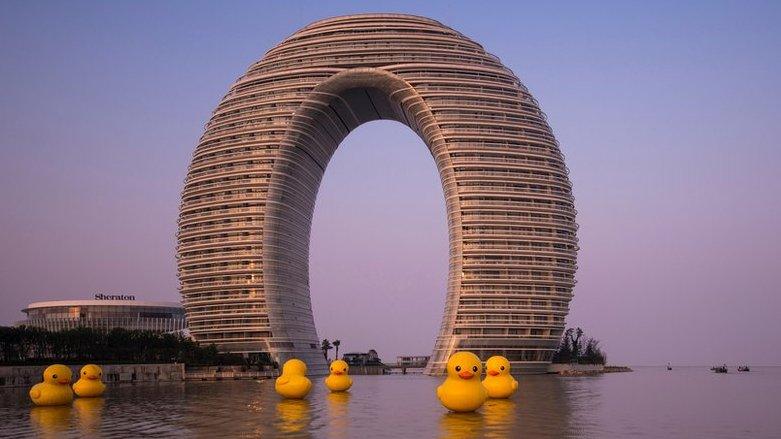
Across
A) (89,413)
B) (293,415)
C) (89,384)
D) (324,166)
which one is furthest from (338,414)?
(324,166)

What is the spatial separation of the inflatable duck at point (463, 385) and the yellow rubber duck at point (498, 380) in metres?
11.1

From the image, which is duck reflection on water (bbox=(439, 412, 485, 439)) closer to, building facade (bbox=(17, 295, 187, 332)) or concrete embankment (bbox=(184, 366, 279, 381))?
concrete embankment (bbox=(184, 366, 279, 381))

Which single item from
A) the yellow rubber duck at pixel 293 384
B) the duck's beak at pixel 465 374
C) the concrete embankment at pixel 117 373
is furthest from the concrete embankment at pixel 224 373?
the duck's beak at pixel 465 374

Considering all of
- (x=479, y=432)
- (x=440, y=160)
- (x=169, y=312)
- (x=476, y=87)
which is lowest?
(x=479, y=432)

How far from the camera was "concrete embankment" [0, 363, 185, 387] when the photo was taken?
77.6 m

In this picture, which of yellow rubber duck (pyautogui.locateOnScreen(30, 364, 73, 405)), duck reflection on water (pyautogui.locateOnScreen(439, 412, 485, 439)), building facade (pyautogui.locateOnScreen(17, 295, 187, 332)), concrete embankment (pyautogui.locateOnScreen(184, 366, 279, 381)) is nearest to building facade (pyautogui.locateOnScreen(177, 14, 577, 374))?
concrete embankment (pyautogui.locateOnScreen(184, 366, 279, 381))

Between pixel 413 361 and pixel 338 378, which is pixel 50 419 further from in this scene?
pixel 413 361

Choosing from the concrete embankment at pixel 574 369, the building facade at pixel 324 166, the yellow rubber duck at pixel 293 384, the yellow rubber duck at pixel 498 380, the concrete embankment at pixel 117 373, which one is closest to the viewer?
the yellow rubber duck at pixel 498 380

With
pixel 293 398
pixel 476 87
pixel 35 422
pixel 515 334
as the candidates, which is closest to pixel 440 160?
pixel 476 87

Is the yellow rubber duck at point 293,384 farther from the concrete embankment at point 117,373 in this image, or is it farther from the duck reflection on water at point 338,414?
the concrete embankment at point 117,373

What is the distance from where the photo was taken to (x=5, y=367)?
77.4 m

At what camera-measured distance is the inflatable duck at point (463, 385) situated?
36.4 meters

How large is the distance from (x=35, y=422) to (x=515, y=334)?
305 ft

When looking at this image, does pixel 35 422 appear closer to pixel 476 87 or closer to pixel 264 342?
pixel 264 342
